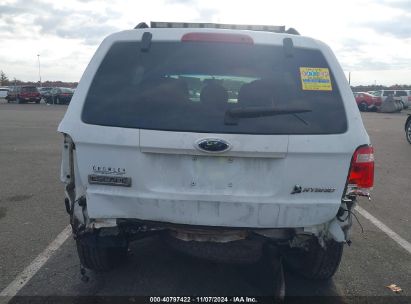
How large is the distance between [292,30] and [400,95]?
35206 millimetres

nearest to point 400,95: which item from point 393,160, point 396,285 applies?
point 393,160

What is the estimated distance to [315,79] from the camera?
2.83 m

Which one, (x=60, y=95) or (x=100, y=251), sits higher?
(x=100, y=251)

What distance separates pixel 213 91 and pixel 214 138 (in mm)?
394

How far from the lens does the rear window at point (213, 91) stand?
106 inches

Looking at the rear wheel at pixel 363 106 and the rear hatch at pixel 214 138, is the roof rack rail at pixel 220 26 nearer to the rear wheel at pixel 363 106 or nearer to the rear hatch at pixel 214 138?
the rear hatch at pixel 214 138

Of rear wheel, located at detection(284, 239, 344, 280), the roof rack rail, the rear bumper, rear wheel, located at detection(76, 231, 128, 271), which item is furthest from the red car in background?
the rear bumper

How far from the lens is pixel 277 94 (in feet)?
9.10

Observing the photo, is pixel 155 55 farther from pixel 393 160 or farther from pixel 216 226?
pixel 393 160

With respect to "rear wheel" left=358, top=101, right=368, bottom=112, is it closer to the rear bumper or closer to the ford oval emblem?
the rear bumper

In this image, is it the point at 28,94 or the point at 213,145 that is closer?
the point at 213,145

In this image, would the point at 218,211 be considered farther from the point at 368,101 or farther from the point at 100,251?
Answer: the point at 368,101

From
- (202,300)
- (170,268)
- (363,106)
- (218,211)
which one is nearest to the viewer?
(218,211)

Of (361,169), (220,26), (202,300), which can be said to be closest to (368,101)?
(220,26)
